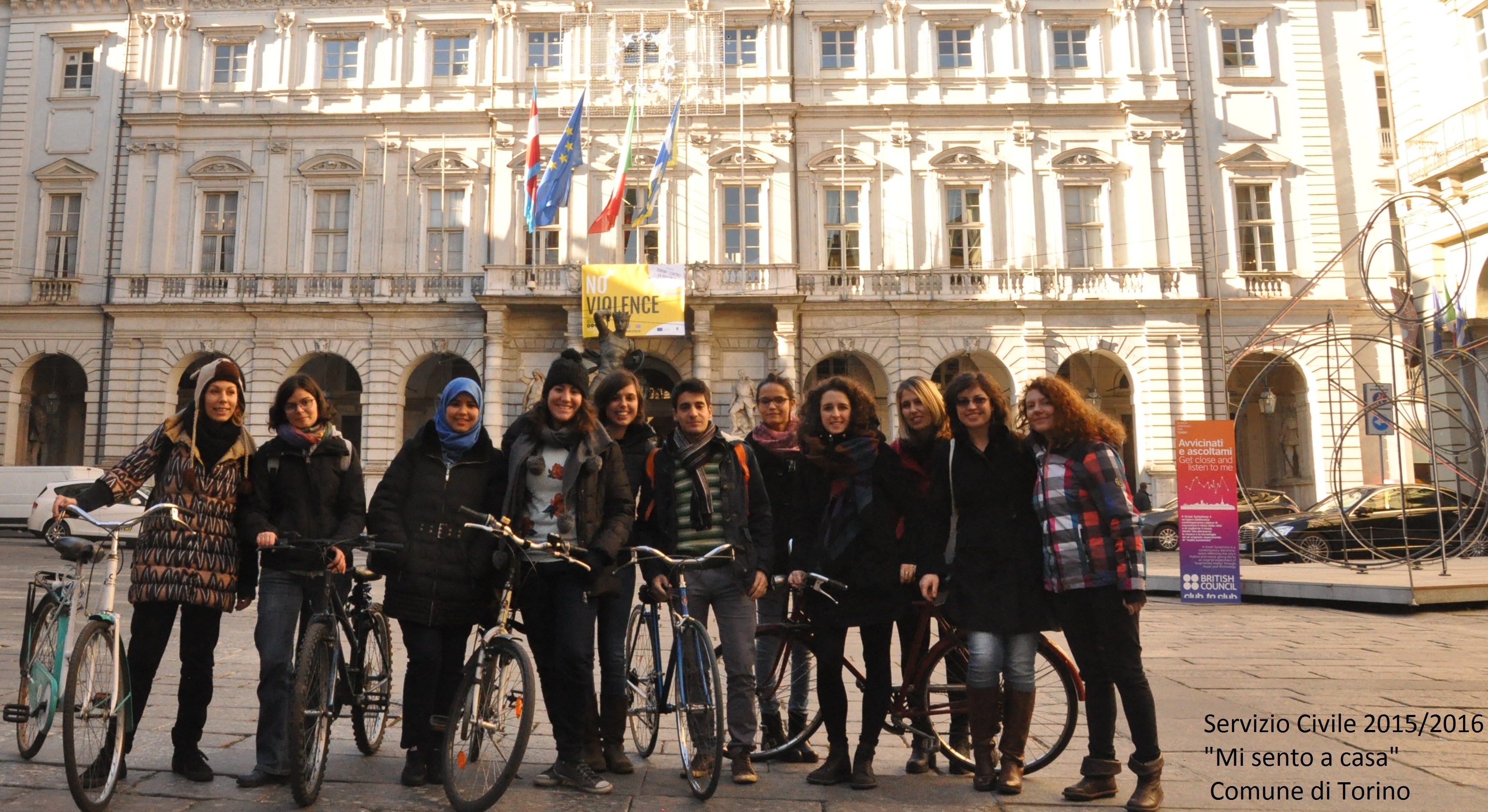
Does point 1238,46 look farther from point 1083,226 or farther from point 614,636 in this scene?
point 614,636

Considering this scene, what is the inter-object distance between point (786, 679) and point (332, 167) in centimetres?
2614

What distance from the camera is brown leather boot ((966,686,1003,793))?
4.81 m

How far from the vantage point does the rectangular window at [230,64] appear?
2859 cm

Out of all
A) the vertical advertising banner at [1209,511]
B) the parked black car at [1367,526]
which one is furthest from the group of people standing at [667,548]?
the parked black car at [1367,526]

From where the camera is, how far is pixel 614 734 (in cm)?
511

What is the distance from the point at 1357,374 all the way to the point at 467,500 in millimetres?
27697

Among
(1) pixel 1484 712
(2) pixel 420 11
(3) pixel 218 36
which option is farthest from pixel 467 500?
(3) pixel 218 36

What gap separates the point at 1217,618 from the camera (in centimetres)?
1220

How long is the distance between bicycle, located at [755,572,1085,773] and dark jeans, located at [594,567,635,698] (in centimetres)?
68

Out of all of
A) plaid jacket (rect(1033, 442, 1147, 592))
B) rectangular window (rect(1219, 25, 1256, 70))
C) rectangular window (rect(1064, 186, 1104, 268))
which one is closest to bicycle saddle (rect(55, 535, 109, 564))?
plaid jacket (rect(1033, 442, 1147, 592))

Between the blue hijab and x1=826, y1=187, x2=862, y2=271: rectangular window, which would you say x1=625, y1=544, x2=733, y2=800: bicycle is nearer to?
the blue hijab

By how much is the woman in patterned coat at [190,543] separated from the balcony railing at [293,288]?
2260 centimetres

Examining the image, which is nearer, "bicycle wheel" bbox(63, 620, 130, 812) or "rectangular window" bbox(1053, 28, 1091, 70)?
"bicycle wheel" bbox(63, 620, 130, 812)

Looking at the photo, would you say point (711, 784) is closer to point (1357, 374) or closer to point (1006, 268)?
point (1006, 268)
